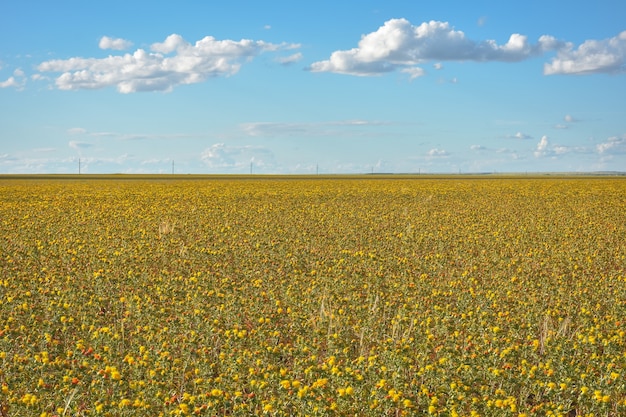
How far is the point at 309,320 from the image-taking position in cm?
852

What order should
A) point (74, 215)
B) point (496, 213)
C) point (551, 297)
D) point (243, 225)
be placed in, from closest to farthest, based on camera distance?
point (551, 297) → point (243, 225) → point (74, 215) → point (496, 213)

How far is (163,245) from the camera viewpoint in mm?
14859

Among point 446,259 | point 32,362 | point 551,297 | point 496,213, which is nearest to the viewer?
point 32,362

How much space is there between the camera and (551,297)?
1027cm

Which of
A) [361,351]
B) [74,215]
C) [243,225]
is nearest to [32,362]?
[361,351]

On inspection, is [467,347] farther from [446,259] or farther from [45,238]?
[45,238]

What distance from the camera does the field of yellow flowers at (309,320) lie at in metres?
5.97

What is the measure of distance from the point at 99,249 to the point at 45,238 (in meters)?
2.83

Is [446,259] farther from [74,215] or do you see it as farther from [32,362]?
[74,215]

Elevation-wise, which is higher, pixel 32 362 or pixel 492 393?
pixel 32 362

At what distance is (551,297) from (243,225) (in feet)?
37.3

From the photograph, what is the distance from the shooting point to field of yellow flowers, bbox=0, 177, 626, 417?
19.6 ft

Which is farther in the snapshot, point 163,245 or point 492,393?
point 163,245

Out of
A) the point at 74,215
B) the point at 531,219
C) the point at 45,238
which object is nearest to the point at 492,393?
the point at 45,238
